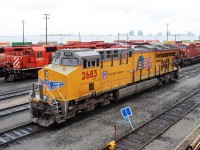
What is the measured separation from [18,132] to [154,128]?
6.82 meters

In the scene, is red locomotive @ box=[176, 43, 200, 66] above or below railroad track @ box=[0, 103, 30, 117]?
above

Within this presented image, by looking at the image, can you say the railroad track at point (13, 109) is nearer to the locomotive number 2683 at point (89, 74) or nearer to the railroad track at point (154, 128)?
the locomotive number 2683 at point (89, 74)

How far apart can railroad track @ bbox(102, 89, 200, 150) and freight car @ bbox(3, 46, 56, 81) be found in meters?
16.2

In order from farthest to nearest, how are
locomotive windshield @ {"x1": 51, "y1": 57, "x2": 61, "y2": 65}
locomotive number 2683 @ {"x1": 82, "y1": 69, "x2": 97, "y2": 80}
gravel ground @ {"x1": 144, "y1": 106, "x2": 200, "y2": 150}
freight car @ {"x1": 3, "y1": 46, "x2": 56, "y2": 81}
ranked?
freight car @ {"x1": 3, "y1": 46, "x2": 56, "y2": 81}, locomotive windshield @ {"x1": 51, "y1": 57, "x2": 61, "y2": 65}, locomotive number 2683 @ {"x1": 82, "y1": 69, "x2": 97, "y2": 80}, gravel ground @ {"x1": 144, "y1": 106, "x2": 200, "y2": 150}

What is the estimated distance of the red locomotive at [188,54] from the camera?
125 feet

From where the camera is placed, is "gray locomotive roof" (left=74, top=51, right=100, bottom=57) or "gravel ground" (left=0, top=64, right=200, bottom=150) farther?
"gray locomotive roof" (left=74, top=51, right=100, bottom=57)

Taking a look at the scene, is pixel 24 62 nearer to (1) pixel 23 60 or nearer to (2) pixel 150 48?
(1) pixel 23 60

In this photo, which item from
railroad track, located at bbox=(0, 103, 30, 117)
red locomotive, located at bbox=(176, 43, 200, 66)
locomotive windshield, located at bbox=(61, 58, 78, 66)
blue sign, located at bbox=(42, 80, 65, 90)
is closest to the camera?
blue sign, located at bbox=(42, 80, 65, 90)

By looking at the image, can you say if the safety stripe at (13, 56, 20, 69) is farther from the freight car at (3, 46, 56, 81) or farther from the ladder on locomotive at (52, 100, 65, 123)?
the ladder on locomotive at (52, 100, 65, 123)

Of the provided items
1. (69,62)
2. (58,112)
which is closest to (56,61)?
(69,62)

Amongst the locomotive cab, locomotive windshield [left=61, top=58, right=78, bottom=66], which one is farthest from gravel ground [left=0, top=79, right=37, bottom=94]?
locomotive windshield [left=61, top=58, right=78, bottom=66]

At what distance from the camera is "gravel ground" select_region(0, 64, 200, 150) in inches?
436

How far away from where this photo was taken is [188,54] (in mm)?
40094

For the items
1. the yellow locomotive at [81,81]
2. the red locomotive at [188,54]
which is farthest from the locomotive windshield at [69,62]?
the red locomotive at [188,54]
